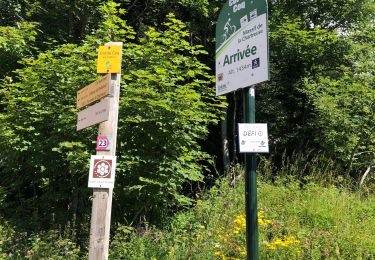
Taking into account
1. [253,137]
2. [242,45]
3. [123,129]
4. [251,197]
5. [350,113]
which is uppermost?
[350,113]

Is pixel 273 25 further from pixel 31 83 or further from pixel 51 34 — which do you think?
pixel 31 83

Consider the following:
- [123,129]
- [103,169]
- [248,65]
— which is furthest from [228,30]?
[123,129]

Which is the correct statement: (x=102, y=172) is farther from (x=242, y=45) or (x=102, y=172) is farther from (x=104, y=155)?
(x=242, y=45)

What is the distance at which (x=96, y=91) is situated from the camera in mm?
4055

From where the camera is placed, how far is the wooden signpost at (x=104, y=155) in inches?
148

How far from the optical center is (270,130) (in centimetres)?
1244

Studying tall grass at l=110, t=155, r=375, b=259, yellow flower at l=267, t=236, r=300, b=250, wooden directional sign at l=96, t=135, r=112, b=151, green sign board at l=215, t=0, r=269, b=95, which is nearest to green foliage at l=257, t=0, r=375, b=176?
tall grass at l=110, t=155, r=375, b=259

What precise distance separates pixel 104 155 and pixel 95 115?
426 mm

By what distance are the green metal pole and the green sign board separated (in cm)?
18

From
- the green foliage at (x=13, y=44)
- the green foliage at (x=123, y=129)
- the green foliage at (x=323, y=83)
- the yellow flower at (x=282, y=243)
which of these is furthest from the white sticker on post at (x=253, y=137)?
the green foliage at (x=13, y=44)

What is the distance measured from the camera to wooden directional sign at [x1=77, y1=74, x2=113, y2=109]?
386 centimetres

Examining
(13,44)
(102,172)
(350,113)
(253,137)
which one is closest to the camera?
(253,137)

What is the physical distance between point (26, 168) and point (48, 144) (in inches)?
46.6

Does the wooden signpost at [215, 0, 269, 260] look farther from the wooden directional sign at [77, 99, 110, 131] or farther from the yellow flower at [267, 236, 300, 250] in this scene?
the yellow flower at [267, 236, 300, 250]
